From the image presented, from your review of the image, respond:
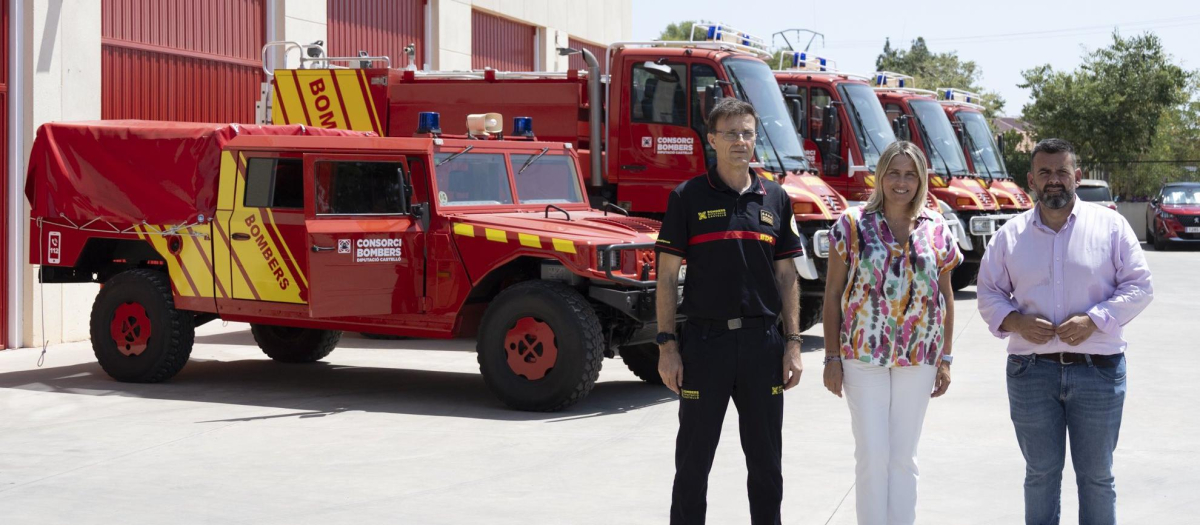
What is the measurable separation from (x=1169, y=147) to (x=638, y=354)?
5158 centimetres

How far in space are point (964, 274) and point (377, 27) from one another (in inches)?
351

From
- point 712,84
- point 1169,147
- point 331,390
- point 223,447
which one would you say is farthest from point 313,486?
point 1169,147

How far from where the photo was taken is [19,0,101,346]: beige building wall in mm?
13531

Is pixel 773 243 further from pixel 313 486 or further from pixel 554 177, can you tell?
pixel 554 177

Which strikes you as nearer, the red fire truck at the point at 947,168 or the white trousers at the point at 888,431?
the white trousers at the point at 888,431

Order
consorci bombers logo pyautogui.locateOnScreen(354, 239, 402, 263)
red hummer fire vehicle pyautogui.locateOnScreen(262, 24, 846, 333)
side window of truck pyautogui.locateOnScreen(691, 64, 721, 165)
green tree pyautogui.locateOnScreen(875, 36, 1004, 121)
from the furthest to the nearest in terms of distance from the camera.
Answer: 1. green tree pyautogui.locateOnScreen(875, 36, 1004, 121)
2. red hummer fire vehicle pyautogui.locateOnScreen(262, 24, 846, 333)
3. side window of truck pyautogui.locateOnScreen(691, 64, 721, 165)
4. consorci bombers logo pyautogui.locateOnScreen(354, 239, 402, 263)

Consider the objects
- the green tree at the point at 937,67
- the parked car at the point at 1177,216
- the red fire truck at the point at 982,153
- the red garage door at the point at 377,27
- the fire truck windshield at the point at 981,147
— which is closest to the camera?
the red garage door at the point at 377,27

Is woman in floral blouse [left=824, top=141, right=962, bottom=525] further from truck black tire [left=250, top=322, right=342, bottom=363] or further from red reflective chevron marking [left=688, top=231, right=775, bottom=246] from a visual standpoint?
truck black tire [left=250, top=322, right=342, bottom=363]

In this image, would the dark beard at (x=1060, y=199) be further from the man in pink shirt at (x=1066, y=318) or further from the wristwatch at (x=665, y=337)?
the wristwatch at (x=665, y=337)

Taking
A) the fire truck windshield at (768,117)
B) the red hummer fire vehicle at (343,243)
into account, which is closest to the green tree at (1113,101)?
the fire truck windshield at (768,117)

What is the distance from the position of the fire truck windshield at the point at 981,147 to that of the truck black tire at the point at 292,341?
37.1ft

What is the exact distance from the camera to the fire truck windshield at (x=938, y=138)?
19219mm

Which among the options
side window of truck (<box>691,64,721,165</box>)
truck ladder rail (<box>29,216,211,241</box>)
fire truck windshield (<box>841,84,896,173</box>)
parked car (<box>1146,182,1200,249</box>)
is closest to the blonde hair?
truck ladder rail (<box>29,216,211,241</box>)

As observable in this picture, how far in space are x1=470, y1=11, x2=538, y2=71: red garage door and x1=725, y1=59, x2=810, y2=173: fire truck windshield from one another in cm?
893
